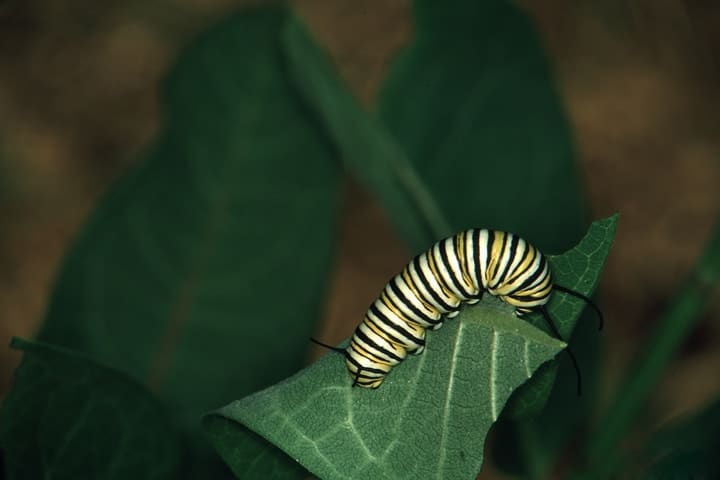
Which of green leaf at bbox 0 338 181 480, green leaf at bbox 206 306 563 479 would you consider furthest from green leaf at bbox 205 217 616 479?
green leaf at bbox 0 338 181 480

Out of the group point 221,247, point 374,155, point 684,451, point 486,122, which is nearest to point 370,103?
point 486,122

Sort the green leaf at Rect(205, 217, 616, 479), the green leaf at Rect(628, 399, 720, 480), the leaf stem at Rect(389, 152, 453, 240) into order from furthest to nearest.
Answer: the leaf stem at Rect(389, 152, 453, 240)
the green leaf at Rect(628, 399, 720, 480)
the green leaf at Rect(205, 217, 616, 479)

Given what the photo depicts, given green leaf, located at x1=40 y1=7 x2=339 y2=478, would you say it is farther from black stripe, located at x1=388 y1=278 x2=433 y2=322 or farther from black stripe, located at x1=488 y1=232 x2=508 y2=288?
black stripe, located at x1=488 y1=232 x2=508 y2=288

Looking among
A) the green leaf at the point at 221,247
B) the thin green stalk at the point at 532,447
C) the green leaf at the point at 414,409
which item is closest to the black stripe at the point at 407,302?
the green leaf at the point at 414,409

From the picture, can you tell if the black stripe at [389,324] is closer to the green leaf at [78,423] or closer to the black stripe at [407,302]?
the black stripe at [407,302]

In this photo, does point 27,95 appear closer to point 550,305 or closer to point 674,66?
point 674,66

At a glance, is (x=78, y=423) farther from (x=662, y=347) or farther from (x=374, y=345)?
(x=662, y=347)
